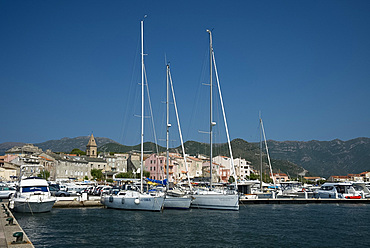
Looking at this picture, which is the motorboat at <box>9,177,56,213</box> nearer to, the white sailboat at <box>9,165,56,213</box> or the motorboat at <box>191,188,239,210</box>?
the white sailboat at <box>9,165,56,213</box>

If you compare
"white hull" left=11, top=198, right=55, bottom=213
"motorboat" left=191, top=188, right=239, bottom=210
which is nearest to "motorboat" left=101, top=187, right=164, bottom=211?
"motorboat" left=191, top=188, right=239, bottom=210

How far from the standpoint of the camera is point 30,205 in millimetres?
37750

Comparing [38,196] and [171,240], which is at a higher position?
[38,196]

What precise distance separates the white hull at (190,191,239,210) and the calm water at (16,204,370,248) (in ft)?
3.22

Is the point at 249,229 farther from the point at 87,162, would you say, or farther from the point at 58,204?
the point at 87,162

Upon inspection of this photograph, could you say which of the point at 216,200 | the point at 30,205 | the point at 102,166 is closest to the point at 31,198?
the point at 30,205

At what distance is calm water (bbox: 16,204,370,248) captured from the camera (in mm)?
25328

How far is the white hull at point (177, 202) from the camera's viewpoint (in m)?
42.4

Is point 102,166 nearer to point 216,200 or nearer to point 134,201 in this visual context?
point 134,201

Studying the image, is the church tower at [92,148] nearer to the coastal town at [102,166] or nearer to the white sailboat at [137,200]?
the coastal town at [102,166]

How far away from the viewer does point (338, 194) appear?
204 feet

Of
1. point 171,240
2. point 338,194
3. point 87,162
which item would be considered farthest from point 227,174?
point 171,240

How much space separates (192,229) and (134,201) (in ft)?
43.5

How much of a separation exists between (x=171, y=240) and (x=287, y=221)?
15930 mm
